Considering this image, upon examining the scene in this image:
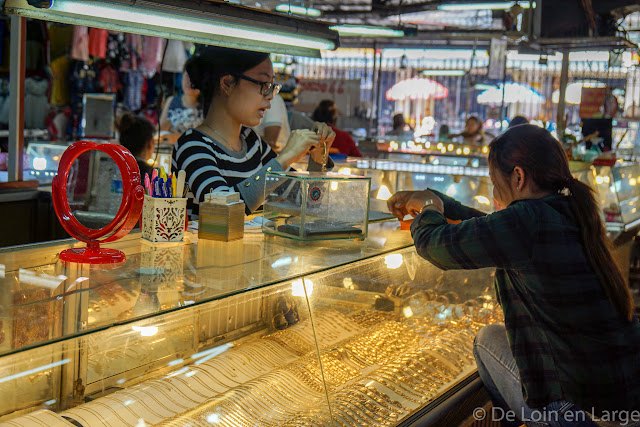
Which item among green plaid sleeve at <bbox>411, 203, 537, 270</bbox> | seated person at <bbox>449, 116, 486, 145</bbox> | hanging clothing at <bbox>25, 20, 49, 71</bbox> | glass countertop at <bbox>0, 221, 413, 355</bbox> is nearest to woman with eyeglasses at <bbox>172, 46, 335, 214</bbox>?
glass countertop at <bbox>0, 221, 413, 355</bbox>

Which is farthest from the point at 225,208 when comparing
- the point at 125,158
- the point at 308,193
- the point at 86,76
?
the point at 86,76

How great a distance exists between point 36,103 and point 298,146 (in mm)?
6163

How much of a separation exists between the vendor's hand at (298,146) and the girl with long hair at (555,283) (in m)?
0.85

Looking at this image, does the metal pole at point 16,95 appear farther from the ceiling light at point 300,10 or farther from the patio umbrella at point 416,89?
the patio umbrella at point 416,89

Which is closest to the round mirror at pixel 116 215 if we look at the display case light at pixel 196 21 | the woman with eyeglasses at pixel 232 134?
the display case light at pixel 196 21

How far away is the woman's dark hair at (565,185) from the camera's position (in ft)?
6.47

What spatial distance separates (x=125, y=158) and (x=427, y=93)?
11560mm

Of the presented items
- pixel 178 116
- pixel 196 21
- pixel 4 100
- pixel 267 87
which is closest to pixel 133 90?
pixel 4 100

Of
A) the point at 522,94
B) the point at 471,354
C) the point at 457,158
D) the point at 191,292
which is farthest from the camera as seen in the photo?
the point at 522,94

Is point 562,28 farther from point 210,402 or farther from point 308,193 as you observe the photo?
point 210,402

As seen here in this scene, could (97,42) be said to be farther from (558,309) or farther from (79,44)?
(558,309)

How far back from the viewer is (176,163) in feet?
9.46

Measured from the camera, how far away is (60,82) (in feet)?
27.4

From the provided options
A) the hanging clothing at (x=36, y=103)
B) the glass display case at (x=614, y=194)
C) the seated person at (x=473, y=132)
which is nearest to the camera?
the glass display case at (x=614, y=194)
